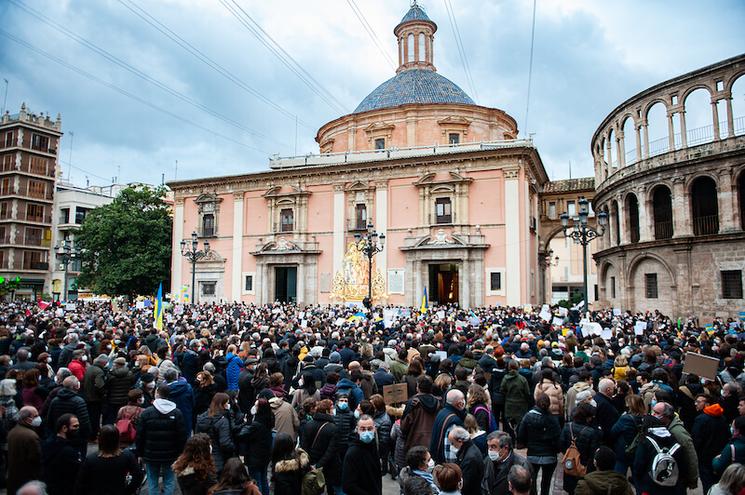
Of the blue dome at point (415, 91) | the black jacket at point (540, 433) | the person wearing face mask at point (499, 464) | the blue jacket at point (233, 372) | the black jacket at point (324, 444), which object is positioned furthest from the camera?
the blue dome at point (415, 91)

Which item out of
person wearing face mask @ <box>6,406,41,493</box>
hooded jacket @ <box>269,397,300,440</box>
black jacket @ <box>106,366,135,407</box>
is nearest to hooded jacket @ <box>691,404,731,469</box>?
hooded jacket @ <box>269,397,300,440</box>

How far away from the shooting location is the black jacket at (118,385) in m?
7.85

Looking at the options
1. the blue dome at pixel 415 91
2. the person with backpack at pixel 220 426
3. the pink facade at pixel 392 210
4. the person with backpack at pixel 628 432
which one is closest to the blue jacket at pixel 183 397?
the person with backpack at pixel 220 426

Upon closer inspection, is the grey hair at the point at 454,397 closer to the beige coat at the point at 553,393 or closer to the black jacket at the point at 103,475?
the beige coat at the point at 553,393

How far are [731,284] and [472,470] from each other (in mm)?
23948

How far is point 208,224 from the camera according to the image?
3750 cm

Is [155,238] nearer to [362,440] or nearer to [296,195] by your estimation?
[296,195]

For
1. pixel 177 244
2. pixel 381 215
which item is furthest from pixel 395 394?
pixel 177 244

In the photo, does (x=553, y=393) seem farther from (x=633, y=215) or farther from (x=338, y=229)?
(x=338, y=229)

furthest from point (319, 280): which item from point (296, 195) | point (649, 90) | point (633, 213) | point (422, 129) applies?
point (649, 90)

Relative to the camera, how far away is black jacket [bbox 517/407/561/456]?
5.66 metres

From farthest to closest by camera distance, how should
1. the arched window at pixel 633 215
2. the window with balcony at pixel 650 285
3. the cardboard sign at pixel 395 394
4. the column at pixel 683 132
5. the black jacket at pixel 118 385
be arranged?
the arched window at pixel 633 215, the window with balcony at pixel 650 285, the column at pixel 683 132, the black jacket at pixel 118 385, the cardboard sign at pixel 395 394

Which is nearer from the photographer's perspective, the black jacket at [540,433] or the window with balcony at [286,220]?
the black jacket at [540,433]

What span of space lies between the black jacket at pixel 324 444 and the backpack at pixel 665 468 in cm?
319
